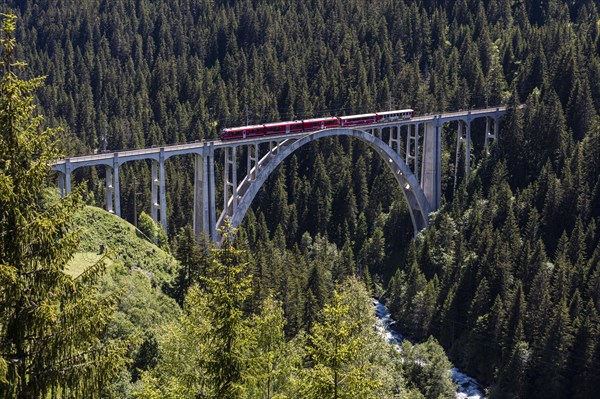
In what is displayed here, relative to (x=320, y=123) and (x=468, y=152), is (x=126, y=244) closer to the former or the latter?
(x=320, y=123)

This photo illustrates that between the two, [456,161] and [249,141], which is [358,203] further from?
[249,141]

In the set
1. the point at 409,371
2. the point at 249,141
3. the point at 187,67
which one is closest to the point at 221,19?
the point at 187,67

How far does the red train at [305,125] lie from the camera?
79.4 metres

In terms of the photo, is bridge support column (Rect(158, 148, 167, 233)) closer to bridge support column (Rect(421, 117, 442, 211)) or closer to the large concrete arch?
the large concrete arch

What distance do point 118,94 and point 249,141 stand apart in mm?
61513

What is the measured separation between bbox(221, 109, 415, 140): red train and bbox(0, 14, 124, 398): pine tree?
207 feet

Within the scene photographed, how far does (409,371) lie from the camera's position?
197 ft

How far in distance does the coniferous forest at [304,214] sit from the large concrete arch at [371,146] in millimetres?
3929

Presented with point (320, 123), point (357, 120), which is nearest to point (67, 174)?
point (320, 123)

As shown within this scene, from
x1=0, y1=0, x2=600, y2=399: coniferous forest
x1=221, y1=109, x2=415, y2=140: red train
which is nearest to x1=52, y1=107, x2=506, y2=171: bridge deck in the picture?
x1=221, y1=109, x2=415, y2=140: red train

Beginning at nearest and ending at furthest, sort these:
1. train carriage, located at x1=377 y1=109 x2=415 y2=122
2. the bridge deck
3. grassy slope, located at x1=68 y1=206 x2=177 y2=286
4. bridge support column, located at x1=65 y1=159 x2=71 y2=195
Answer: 1. grassy slope, located at x1=68 y1=206 x2=177 y2=286
2. bridge support column, located at x1=65 y1=159 x2=71 y2=195
3. the bridge deck
4. train carriage, located at x1=377 y1=109 x2=415 y2=122

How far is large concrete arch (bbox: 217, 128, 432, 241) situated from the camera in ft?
256

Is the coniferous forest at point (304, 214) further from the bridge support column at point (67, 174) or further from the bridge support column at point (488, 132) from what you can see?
the bridge support column at point (67, 174)

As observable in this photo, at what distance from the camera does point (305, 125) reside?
86.2 meters
